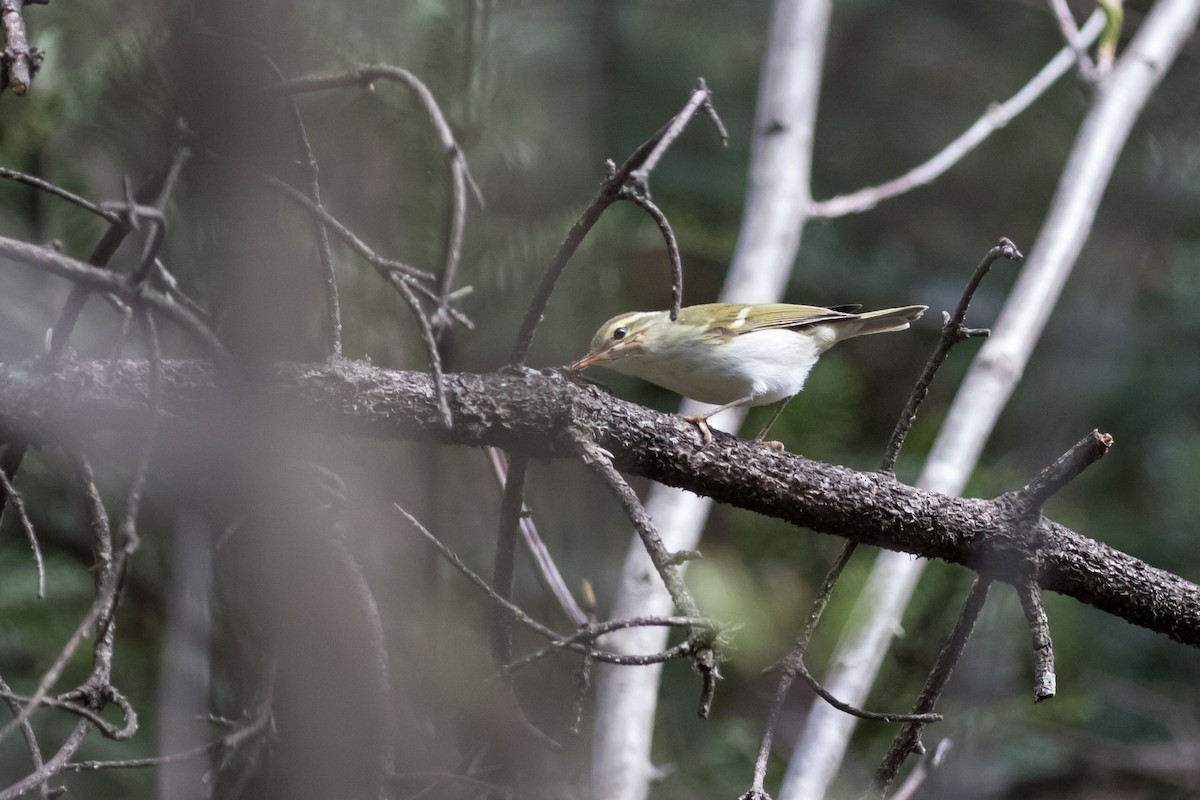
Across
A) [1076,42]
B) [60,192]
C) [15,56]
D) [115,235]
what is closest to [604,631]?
[60,192]

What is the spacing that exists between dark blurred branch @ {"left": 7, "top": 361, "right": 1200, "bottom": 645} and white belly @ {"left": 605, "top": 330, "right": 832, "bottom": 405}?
106 centimetres

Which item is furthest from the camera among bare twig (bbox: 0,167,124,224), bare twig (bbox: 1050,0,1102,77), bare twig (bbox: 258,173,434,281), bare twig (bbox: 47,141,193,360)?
bare twig (bbox: 1050,0,1102,77)

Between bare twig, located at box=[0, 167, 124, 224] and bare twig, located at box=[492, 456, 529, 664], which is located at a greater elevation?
bare twig, located at box=[0, 167, 124, 224]

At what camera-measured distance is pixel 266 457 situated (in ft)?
3.93

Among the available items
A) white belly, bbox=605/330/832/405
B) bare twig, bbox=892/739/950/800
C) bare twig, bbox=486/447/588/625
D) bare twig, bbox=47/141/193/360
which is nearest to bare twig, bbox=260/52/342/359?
bare twig, bbox=47/141/193/360

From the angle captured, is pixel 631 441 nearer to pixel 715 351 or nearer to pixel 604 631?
pixel 604 631

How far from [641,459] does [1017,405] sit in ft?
12.8

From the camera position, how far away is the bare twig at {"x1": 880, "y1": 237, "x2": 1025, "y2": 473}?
1763 millimetres

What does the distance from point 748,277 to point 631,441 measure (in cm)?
230

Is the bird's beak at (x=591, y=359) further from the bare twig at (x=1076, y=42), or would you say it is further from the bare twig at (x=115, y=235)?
the bare twig at (x=1076, y=42)

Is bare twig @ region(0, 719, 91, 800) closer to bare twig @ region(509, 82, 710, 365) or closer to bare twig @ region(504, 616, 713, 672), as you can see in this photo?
bare twig @ region(504, 616, 713, 672)

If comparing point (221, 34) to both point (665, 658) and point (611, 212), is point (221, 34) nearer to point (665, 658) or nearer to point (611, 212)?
point (665, 658)

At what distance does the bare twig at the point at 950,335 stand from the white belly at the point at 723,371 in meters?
1.03

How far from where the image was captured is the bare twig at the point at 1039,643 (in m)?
1.70
